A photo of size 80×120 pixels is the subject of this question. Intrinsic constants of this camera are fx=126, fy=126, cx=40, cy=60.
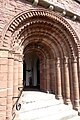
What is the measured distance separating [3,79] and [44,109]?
2.27 metres

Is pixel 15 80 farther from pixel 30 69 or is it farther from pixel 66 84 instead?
pixel 30 69

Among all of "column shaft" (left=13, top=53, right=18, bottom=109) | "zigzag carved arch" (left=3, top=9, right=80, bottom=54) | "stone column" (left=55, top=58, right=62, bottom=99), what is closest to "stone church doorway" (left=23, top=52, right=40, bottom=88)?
"stone column" (left=55, top=58, right=62, bottom=99)

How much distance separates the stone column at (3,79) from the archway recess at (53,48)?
64 centimetres

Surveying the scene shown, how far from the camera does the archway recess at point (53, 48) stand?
500 cm

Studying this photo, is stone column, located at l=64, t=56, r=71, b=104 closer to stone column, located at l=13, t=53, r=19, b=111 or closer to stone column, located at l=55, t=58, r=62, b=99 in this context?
stone column, located at l=55, t=58, r=62, b=99

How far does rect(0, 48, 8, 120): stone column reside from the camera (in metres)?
3.78

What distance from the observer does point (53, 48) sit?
255 inches

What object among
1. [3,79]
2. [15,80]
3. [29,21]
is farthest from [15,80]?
[29,21]

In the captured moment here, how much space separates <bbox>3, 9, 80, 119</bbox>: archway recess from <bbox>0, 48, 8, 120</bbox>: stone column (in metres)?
0.64

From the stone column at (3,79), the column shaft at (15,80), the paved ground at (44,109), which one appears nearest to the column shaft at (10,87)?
the stone column at (3,79)

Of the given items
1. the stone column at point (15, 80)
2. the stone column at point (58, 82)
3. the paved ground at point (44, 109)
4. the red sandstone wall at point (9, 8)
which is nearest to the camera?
the red sandstone wall at point (9, 8)

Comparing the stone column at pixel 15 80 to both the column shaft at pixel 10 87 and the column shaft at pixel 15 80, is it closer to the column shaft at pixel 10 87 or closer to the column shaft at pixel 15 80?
the column shaft at pixel 15 80

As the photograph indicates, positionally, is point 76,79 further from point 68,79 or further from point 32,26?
point 32,26

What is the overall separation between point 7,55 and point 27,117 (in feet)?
7.47
